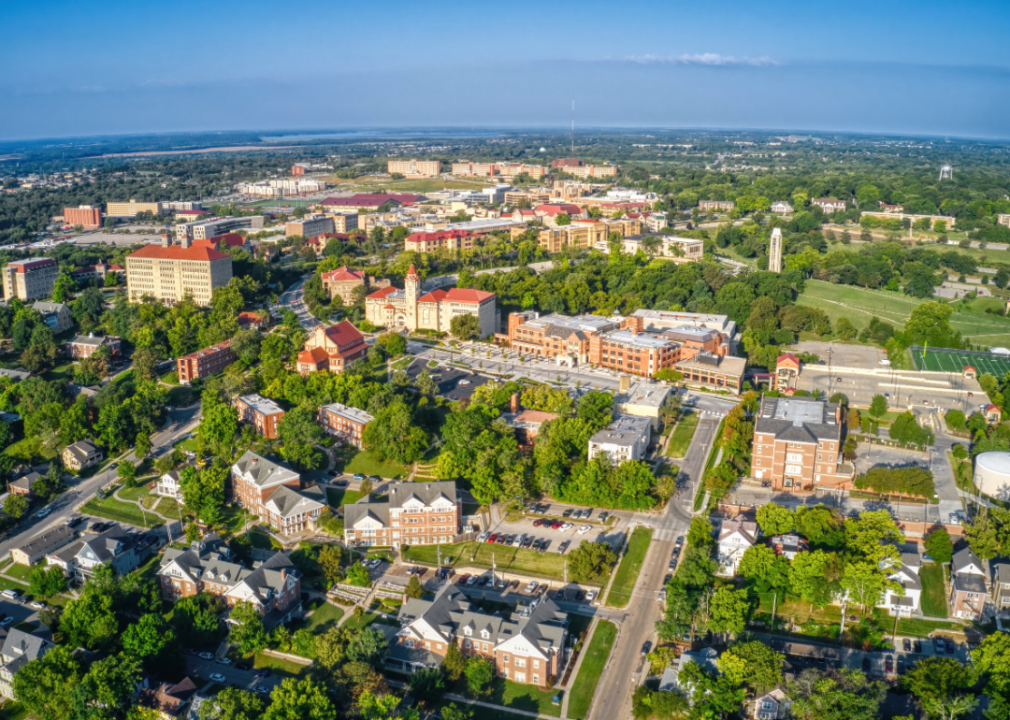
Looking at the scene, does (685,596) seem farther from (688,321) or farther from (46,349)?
(46,349)

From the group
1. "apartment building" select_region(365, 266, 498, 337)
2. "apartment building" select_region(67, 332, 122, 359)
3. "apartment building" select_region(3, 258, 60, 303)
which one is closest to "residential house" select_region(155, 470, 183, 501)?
"apartment building" select_region(67, 332, 122, 359)

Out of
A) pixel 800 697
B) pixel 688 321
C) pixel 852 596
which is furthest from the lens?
pixel 688 321

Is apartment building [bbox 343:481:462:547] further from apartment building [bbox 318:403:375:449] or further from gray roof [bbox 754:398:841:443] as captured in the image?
gray roof [bbox 754:398:841:443]

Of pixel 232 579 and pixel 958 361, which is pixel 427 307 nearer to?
pixel 232 579

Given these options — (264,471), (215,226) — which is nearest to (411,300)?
(264,471)

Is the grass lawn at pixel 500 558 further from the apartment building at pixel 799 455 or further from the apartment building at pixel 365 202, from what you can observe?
the apartment building at pixel 365 202

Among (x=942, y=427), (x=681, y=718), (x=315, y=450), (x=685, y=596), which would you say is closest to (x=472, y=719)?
(x=681, y=718)
